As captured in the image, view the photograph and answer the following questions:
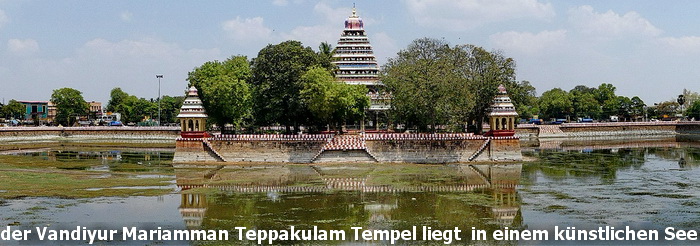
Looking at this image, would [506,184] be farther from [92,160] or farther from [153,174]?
[92,160]

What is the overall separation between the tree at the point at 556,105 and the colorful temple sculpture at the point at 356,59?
64225 mm

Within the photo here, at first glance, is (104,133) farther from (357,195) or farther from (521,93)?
(357,195)

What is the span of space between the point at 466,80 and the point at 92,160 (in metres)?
31.5

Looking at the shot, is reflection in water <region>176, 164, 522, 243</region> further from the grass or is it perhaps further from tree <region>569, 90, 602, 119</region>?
tree <region>569, 90, 602, 119</region>

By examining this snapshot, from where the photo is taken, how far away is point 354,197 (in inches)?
1288

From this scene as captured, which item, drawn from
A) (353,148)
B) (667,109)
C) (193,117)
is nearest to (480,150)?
(353,148)

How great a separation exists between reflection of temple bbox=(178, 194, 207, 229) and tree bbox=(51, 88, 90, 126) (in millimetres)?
91446

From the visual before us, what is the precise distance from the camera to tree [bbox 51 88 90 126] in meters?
116

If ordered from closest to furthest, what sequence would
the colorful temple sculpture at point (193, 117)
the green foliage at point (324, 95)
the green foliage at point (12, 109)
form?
1. the colorful temple sculpture at point (193, 117)
2. the green foliage at point (324, 95)
3. the green foliage at point (12, 109)

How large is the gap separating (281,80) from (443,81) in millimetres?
13214

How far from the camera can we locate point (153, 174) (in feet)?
144

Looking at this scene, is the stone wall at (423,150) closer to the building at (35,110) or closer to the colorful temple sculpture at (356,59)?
the colorful temple sculpture at (356,59)

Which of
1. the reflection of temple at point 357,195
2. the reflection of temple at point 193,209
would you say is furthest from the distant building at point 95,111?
the reflection of temple at point 193,209

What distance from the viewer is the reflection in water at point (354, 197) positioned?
86.7ft
